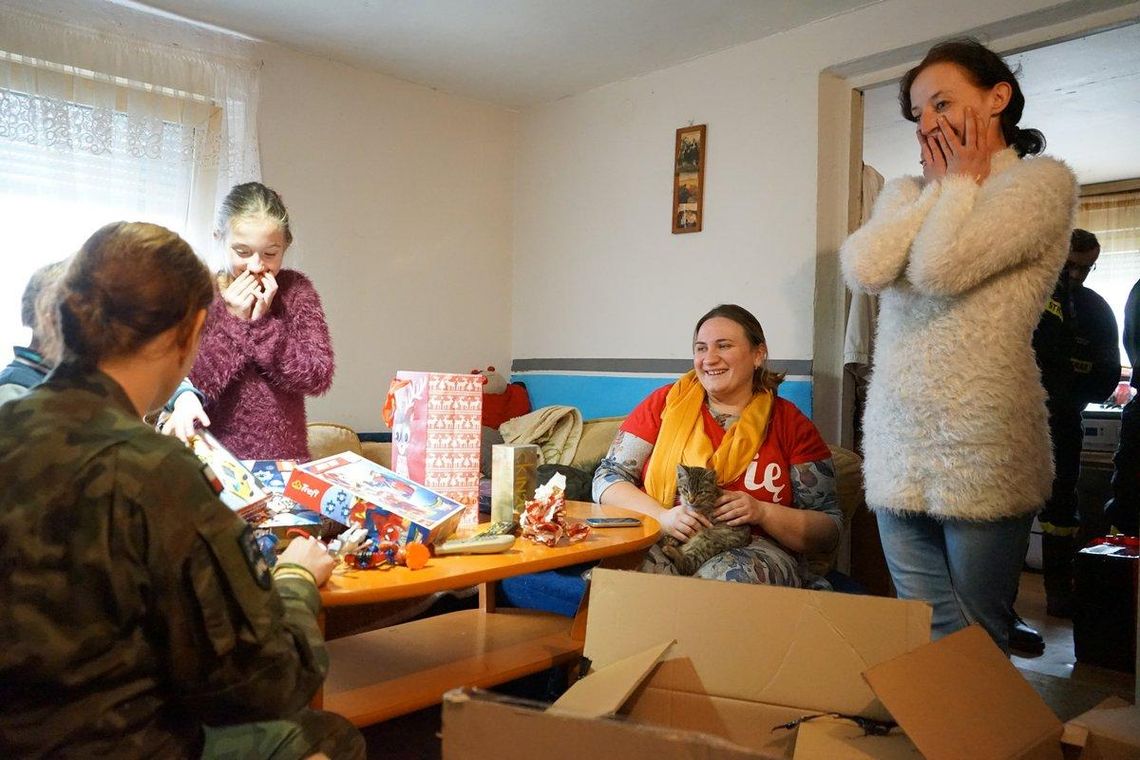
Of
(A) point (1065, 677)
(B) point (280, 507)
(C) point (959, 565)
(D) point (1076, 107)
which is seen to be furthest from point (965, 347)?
(D) point (1076, 107)

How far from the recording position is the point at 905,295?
1.60 meters

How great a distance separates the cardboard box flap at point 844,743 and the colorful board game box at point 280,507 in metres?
0.84

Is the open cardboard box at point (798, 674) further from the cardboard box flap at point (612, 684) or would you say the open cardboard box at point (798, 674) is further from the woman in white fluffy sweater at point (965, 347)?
the woman in white fluffy sweater at point (965, 347)

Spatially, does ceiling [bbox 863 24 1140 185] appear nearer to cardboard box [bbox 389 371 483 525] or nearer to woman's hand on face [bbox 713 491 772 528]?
woman's hand on face [bbox 713 491 772 528]

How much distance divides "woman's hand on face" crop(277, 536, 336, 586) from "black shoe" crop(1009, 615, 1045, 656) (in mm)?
2669

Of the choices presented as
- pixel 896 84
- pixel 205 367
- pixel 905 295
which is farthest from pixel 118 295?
pixel 896 84

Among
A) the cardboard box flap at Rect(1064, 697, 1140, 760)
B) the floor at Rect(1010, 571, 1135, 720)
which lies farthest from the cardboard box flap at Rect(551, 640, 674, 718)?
the floor at Rect(1010, 571, 1135, 720)

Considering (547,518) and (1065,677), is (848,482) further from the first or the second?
(547,518)

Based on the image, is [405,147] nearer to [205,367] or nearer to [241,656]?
[205,367]

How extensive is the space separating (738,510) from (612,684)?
0.93 metres

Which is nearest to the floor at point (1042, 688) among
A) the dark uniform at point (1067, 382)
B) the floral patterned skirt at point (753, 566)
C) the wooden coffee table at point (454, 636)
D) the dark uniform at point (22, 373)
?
the wooden coffee table at point (454, 636)

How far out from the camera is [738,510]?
1961 mm

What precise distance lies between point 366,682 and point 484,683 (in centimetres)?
23

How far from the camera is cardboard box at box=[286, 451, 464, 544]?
1393 mm
